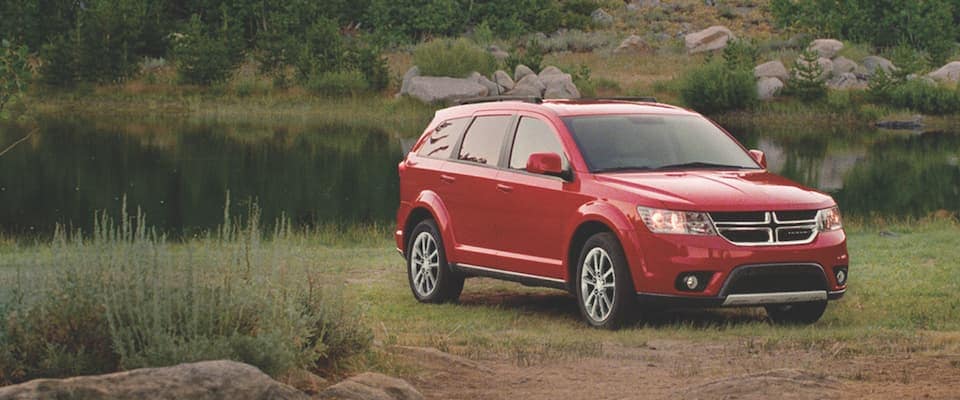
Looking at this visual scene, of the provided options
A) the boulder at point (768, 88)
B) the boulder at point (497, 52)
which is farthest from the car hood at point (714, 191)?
the boulder at point (497, 52)

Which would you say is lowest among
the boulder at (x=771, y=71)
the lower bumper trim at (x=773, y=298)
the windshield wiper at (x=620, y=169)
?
the boulder at (x=771, y=71)

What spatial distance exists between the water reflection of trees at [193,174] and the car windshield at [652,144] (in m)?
11.5

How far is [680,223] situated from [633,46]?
67041 mm

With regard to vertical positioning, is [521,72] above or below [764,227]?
below

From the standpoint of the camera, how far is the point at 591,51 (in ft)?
255

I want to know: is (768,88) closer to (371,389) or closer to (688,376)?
(688,376)

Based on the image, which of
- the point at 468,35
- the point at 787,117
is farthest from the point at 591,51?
the point at 787,117

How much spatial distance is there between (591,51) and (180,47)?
22377mm

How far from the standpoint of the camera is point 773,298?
1229 centimetres

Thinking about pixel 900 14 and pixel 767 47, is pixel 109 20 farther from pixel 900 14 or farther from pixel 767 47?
pixel 900 14

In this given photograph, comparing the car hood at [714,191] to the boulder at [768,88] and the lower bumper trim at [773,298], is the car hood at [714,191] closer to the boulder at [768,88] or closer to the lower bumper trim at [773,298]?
the lower bumper trim at [773,298]

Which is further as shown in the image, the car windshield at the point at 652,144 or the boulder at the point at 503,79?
the boulder at the point at 503,79

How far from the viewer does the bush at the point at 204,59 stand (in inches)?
2432

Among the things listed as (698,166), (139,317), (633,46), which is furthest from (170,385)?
(633,46)
